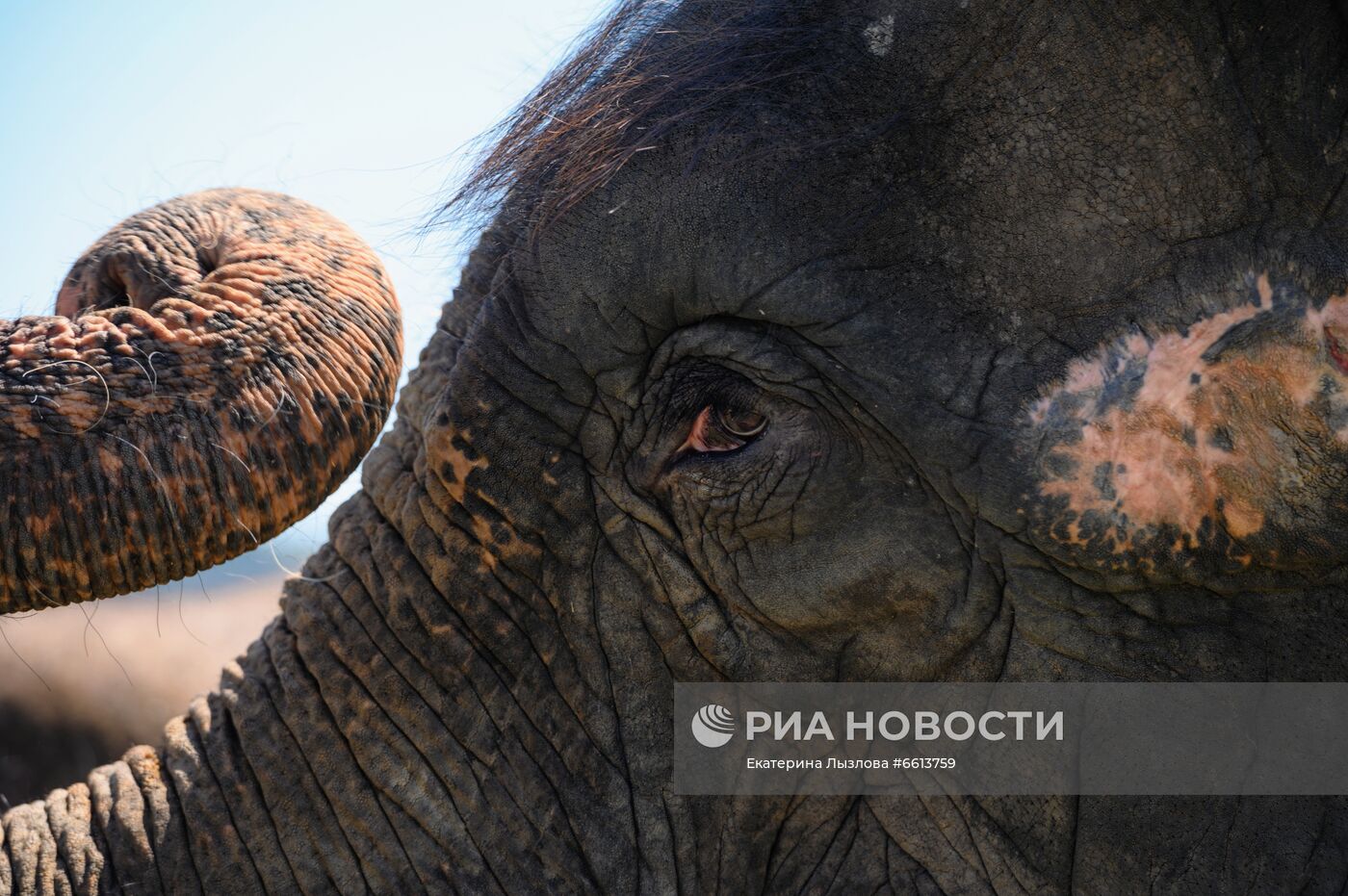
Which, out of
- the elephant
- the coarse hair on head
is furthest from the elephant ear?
the coarse hair on head

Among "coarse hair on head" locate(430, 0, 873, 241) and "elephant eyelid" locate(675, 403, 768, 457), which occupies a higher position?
"coarse hair on head" locate(430, 0, 873, 241)

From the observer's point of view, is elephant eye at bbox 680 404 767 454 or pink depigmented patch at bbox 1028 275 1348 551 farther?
elephant eye at bbox 680 404 767 454

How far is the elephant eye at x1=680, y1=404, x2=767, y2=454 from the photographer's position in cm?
250

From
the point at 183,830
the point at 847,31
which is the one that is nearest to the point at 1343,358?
the point at 847,31

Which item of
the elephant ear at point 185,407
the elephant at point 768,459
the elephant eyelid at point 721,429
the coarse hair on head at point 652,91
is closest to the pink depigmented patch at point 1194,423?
the elephant at point 768,459

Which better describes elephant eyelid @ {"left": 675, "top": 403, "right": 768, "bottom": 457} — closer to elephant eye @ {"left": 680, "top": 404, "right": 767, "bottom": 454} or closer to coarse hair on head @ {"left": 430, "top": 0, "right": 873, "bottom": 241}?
elephant eye @ {"left": 680, "top": 404, "right": 767, "bottom": 454}

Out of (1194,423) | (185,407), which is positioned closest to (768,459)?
(1194,423)

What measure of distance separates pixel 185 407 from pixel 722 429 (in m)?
1.00

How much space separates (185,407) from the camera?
8.54 feet

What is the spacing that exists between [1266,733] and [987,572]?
51 cm

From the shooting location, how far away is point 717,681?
8.28 feet

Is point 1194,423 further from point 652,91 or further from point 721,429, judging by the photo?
point 652,91

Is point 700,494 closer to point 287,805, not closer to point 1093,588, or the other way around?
point 1093,588

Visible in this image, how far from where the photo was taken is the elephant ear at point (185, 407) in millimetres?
2469
